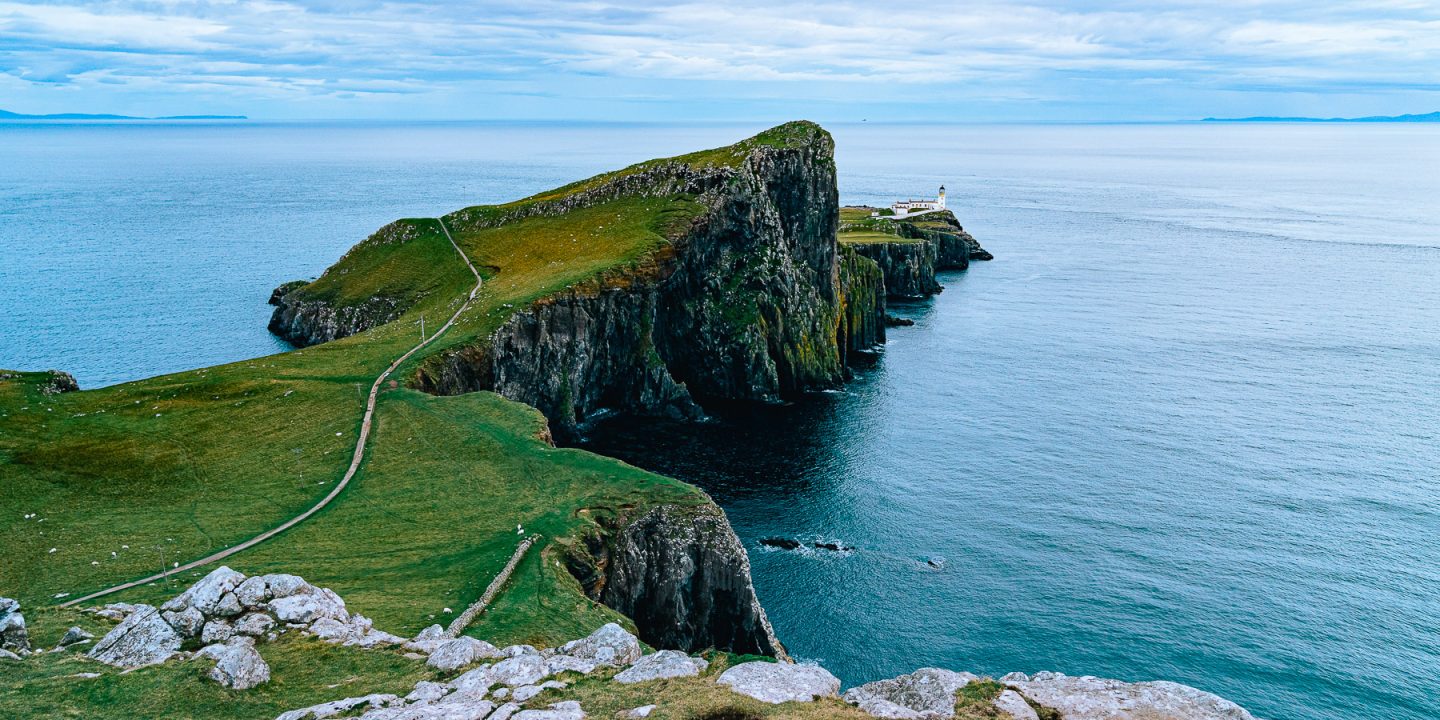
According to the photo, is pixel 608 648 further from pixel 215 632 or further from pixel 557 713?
pixel 215 632

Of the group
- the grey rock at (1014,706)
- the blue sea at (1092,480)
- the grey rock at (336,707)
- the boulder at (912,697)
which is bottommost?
the blue sea at (1092,480)

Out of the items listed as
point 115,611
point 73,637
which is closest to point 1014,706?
point 73,637

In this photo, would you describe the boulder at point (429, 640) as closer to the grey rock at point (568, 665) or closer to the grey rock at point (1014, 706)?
the grey rock at point (568, 665)

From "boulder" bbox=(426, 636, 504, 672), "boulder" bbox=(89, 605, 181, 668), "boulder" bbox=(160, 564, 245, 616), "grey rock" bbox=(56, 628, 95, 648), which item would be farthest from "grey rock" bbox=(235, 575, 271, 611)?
"boulder" bbox=(426, 636, 504, 672)

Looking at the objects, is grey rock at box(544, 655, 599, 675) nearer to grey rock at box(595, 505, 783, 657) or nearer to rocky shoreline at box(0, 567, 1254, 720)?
rocky shoreline at box(0, 567, 1254, 720)

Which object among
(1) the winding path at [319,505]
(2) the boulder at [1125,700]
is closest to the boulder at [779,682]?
(2) the boulder at [1125,700]

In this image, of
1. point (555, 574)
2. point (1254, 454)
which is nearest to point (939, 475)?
point (1254, 454)

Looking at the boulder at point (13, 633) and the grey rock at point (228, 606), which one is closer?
the boulder at point (13, 633)

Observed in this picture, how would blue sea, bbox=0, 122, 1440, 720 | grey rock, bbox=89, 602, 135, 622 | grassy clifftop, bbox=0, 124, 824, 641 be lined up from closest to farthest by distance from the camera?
grey rock, bbox=89, 602, 135, 622 → grassy clifftop, bbox=0, 124, 824, 641 → blue sea, bbox=0, 122, 1440, 720
